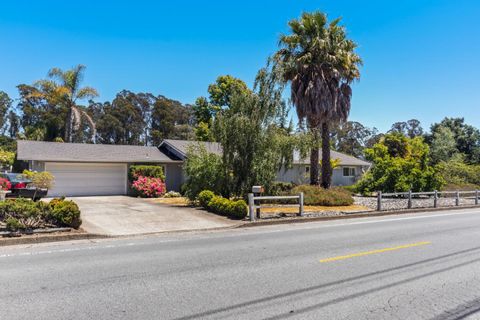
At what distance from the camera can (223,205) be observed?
15281 mm

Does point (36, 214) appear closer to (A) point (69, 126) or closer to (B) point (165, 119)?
(A) point (69, 126)

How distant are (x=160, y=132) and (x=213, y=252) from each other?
61.5 metres

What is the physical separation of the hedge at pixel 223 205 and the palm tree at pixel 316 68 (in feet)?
30.4

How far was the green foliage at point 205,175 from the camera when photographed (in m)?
18.4

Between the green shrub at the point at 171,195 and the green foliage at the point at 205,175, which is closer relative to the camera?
the green foliage at the point at 205,175

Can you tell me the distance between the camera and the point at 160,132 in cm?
6838

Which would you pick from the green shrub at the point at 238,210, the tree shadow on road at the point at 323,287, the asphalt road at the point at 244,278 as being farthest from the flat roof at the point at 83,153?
the tree shadow on road at the point at 323,287

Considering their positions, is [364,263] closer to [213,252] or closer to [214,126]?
[213,252]

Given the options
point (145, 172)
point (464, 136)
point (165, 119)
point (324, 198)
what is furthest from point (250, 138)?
point (165, 119)

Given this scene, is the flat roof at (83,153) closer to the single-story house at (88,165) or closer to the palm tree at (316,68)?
the single-story house at (88,165)

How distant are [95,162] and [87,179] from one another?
1.21m

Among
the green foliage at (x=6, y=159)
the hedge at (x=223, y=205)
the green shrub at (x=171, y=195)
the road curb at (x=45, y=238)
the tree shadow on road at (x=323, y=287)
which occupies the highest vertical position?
the green foliage at (x=6, y=159)

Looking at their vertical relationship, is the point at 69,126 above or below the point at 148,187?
above

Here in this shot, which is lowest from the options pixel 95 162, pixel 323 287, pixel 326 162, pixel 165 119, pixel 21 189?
pixel 323 287
